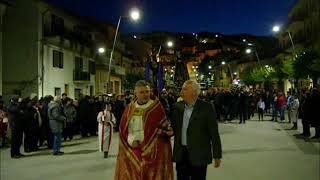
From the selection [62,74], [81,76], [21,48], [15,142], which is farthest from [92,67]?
Result: [15,142]

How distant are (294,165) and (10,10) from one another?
35.8 metres

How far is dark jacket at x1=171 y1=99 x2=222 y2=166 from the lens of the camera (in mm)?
6787

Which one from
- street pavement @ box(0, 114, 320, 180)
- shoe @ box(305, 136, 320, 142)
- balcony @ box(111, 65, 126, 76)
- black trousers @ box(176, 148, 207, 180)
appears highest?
balcony @ box(111, 65, 126, 76)

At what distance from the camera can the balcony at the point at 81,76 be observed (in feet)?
171

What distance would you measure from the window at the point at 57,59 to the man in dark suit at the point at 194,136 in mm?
40109

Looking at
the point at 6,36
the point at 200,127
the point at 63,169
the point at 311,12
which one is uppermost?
the point at 311,12

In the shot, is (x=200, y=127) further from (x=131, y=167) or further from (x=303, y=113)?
(x=303, y=113)

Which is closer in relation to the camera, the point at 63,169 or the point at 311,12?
the point at 63,169

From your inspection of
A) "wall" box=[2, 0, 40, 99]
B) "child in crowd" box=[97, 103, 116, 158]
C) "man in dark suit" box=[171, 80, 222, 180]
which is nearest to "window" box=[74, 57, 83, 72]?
"wall" box=[2, 0, 40, 99]

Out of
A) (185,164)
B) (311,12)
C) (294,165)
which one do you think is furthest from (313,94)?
(311,12)

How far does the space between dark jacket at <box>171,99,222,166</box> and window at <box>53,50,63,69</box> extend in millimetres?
40210

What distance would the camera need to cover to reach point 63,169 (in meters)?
12.8

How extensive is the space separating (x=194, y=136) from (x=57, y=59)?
135 feet

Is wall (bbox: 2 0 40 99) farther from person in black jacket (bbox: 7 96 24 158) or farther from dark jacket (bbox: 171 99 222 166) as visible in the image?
dark jacket (bbox: 171 99 222 166)
